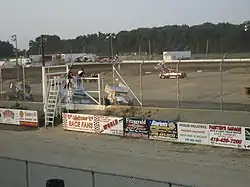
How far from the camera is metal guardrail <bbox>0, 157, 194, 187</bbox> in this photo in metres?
12.4

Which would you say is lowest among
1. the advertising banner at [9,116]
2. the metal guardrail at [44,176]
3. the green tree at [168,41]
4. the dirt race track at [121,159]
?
the dirt race track at [121,159]

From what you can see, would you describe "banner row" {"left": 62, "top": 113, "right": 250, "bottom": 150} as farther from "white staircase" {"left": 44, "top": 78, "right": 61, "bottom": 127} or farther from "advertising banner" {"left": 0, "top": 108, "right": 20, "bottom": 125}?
"advertising banner" {"left": 0, "top": 108, "right": 20, "bottom": 125}

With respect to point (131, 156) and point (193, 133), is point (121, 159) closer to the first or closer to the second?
point (131, 156)

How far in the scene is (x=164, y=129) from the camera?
88.5 feet

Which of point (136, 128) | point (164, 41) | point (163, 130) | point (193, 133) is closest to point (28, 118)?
point (136, 128)

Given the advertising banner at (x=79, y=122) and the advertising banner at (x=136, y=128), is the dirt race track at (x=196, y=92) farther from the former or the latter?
the advertising banner at (x=136, y=128)

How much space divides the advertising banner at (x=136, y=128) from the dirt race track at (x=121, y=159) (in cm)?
58

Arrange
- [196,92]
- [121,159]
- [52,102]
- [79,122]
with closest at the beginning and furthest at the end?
[121,159], [79,122], [52,102], [196,92]

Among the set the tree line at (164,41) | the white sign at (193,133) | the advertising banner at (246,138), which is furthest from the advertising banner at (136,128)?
the tree line at (164,41)

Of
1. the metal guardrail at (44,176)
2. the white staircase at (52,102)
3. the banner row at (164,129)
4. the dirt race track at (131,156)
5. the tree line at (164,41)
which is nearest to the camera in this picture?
the metal guardrail at (44,176)

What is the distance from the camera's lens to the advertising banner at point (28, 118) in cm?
3444

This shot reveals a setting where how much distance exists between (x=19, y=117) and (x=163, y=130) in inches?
512

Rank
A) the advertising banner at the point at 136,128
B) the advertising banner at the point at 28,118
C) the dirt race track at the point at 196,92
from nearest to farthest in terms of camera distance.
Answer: the advertising banner at the point at 136,128 → the advertising banner at the point at 28,118 → the dirt race track at the point at 196,92

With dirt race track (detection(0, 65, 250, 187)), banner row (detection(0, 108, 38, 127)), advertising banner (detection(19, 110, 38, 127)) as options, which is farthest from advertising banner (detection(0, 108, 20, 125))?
dirt race track (detection(0, 65, 250, 187))
